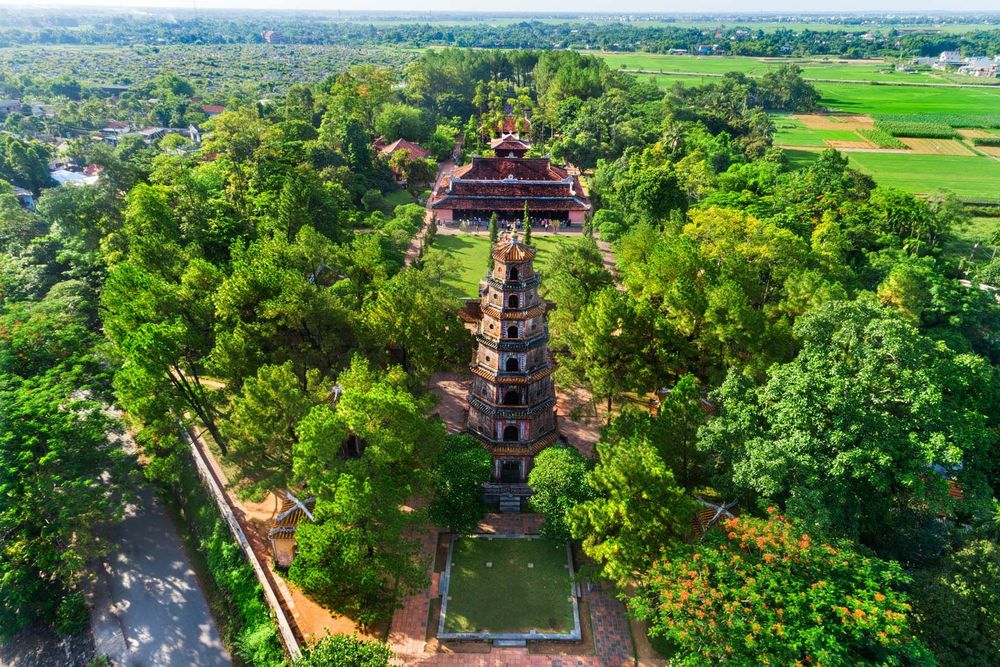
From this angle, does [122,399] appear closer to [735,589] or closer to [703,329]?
[735,589]

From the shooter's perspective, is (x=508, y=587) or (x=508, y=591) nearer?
(x=508, y=591)

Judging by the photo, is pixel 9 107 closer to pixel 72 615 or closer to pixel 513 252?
pixel 72 615

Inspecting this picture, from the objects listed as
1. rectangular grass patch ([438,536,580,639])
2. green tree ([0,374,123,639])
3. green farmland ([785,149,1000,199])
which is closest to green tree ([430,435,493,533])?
rectangular grass patch ([438,536,580,639])

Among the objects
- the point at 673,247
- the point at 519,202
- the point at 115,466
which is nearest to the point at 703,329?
the point at 673,247

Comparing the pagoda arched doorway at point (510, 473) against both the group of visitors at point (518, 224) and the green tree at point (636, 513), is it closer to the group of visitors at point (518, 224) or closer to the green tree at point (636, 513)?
the green tree at point (636, 513)

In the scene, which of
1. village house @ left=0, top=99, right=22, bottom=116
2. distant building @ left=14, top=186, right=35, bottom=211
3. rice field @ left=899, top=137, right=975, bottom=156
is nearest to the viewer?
distant building @ left=14, top=186, right=35, bottom=211

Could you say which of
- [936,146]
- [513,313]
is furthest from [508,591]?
[936,146]

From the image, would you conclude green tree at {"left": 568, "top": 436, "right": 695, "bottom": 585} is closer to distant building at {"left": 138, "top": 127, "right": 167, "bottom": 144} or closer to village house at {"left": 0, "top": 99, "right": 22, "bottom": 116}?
distant building at {"left": 138, "top": 127, "right": 167, "bottom": 144}
